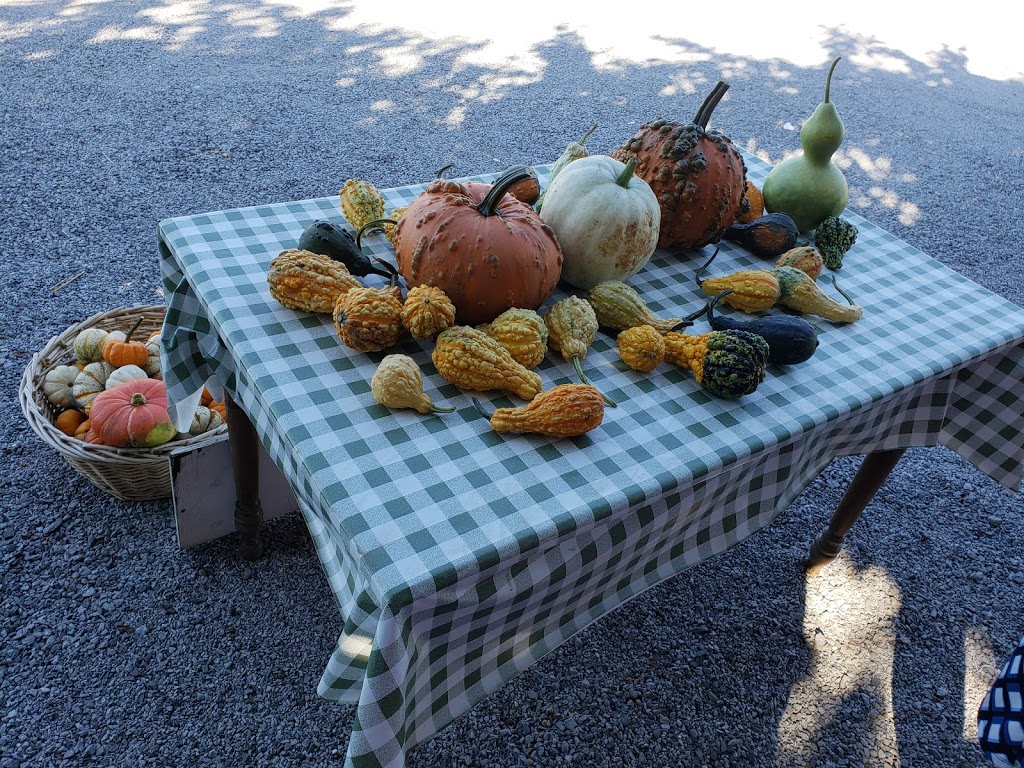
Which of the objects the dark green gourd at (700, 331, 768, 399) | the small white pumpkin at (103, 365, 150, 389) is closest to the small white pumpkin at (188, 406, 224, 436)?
the small white pumpkin at (103, 365, 150, 389)

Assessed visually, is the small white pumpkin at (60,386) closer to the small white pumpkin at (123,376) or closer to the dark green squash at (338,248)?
the small white pumpkin at (123,376)

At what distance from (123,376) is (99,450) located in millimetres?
297

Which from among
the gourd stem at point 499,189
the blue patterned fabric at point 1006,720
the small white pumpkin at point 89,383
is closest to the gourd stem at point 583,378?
the gourd stem at point 499,189

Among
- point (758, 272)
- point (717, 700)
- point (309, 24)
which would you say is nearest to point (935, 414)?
point (758, 272)

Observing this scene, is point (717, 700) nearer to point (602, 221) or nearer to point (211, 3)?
point (602, 221)

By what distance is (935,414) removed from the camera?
2025 millimetres

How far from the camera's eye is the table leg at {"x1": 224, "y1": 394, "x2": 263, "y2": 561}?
76.3 inches

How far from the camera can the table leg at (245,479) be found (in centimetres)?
194

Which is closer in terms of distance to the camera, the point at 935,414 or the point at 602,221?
the point at 602,221

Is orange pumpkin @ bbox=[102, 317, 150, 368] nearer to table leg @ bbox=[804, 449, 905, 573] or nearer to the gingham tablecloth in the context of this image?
the gingham tablecloth

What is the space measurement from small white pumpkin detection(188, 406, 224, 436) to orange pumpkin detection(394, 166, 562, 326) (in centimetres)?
113

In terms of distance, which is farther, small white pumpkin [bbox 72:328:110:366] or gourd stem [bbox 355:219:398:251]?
small white pumpkin [bbox 72:328:110:366]

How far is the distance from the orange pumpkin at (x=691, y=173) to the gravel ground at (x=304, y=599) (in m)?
1.22

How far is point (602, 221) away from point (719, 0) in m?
7.99
